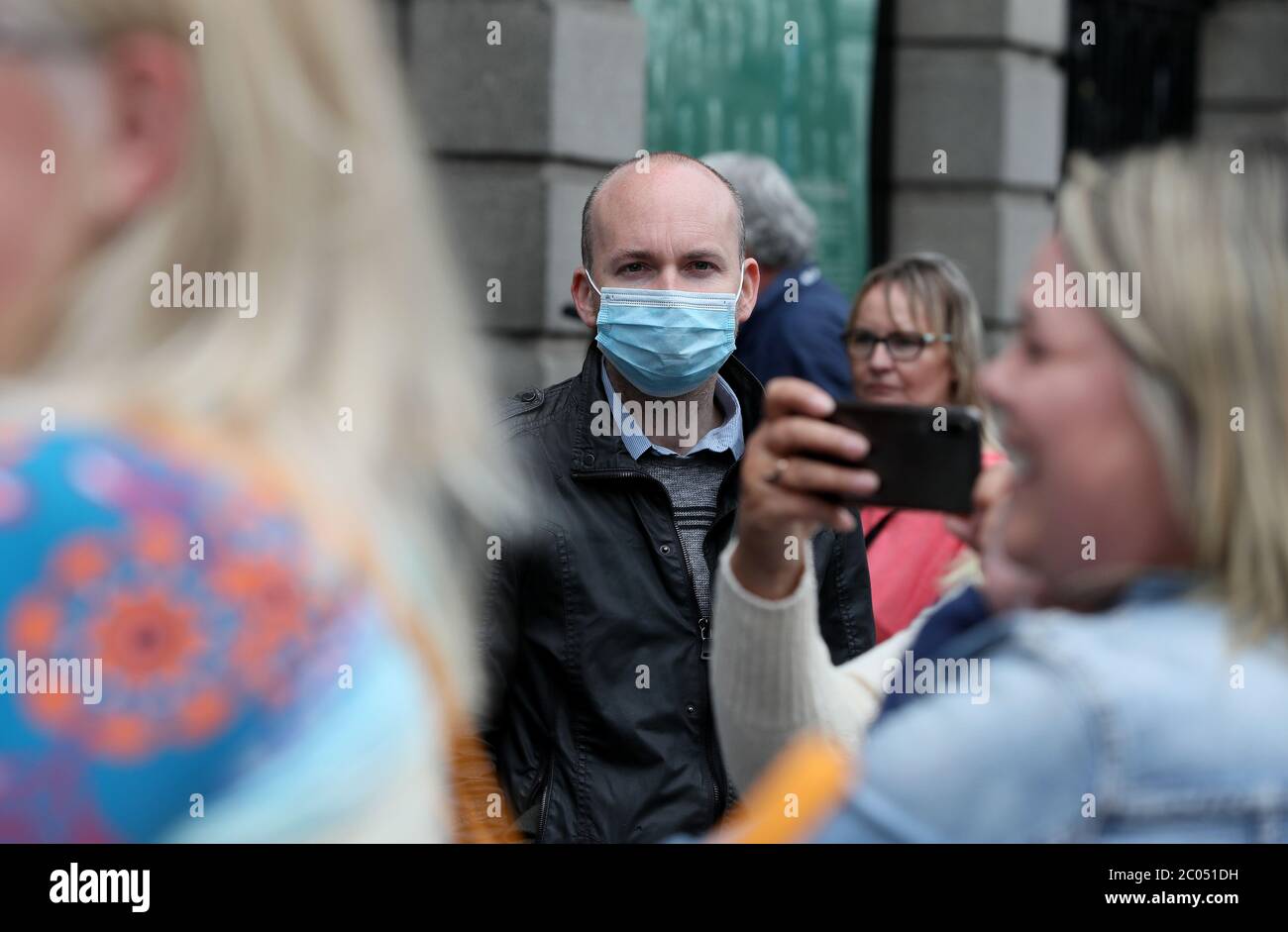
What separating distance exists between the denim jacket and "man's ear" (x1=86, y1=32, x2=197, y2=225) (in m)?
0.68

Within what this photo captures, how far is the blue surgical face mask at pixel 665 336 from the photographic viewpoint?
132 inches

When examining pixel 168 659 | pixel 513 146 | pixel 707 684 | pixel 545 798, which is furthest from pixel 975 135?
pixel 168 659

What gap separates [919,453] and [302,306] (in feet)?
3.00

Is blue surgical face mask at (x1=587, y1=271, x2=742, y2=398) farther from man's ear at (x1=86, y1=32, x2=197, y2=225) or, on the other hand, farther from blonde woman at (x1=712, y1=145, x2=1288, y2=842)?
man's ear at (x1=86, y1=32, x2=197, y2=225)

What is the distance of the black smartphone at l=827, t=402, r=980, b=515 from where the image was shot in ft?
6.03

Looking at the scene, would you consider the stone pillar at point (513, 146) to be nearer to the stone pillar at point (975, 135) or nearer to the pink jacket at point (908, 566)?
the stone pillar at point (975, 135)

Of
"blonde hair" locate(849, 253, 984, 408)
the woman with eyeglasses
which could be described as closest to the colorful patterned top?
the woman with eyeglasses

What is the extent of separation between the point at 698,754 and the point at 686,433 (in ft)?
2.13

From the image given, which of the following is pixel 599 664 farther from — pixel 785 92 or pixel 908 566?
pixel 785 92

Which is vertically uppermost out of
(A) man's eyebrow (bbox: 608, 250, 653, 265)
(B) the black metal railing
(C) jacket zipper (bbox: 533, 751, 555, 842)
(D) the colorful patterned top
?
(B) the black metal railing

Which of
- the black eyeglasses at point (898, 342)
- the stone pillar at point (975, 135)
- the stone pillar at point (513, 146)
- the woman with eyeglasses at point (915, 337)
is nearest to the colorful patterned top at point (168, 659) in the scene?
the woman with eyeglasses at point (915, 337)

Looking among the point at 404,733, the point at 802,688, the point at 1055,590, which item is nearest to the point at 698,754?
the point at 802,688

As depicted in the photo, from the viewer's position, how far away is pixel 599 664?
2.96 m

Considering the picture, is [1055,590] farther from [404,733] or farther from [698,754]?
[698,754]
